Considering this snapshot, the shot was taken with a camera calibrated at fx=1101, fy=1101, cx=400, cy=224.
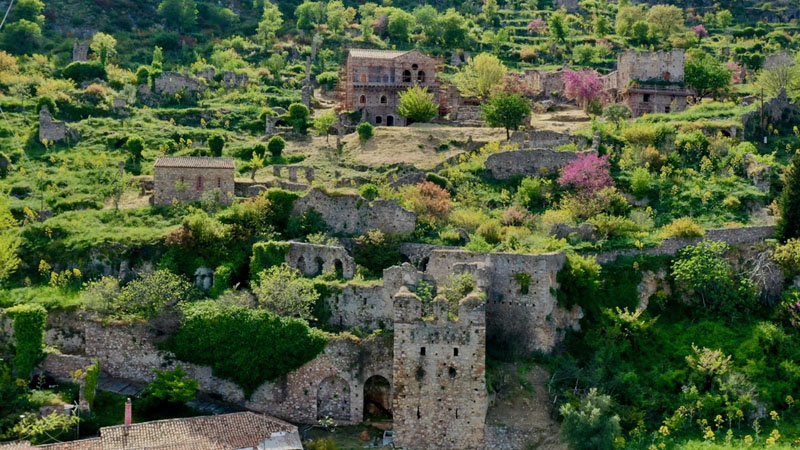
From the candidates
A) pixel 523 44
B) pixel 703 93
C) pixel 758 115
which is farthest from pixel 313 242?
pixel 523 44

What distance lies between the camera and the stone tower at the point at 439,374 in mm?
41531

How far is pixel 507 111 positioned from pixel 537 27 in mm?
40485

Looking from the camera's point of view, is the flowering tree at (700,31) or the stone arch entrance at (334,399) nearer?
the stone arch entrance at (334,399)

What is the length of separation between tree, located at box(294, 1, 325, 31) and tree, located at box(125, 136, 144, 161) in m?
38.7

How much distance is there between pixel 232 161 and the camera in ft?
182

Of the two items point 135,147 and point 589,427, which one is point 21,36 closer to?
point 135,147

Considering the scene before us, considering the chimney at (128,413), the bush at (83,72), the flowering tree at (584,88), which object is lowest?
the chimney at (128,413)

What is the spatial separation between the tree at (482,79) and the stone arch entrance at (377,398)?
31.4m

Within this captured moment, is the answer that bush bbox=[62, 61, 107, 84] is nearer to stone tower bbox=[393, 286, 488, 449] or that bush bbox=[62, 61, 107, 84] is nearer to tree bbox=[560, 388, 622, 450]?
stone tower bbox=[393, 286, 488, 449]

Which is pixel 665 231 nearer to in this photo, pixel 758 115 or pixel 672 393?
pixel 672 393

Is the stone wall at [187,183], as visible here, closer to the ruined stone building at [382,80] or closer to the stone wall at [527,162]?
the stone wall at [527,162]

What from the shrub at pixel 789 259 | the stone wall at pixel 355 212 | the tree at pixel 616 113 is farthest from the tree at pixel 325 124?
the shrub at pixel 789 259

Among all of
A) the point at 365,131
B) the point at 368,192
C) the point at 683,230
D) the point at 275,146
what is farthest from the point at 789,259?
the point at 275,146

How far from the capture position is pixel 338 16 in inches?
3861
